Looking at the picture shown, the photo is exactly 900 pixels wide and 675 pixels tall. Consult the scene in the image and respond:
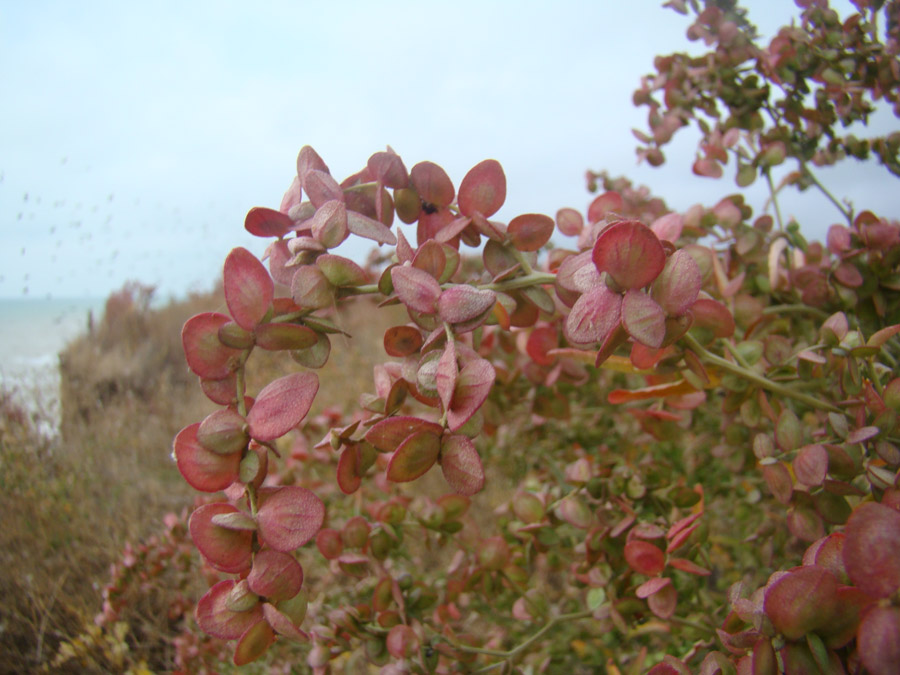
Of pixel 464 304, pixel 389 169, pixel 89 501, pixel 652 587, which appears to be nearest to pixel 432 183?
pixel 389 169

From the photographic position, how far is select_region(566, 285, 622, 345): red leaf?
27 cm

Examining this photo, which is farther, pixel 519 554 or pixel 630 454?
pixel 630 454

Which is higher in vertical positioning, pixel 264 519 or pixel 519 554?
pixel 264 519

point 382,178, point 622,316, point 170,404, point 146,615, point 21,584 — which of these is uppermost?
point 170,404

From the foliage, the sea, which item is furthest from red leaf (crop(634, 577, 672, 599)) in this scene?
the sea

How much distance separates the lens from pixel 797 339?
67 centimetres

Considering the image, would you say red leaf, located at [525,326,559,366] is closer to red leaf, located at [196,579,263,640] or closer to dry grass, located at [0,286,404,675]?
dry grass, located at [0,286,404,675]

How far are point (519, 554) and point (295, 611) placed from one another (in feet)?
1.25

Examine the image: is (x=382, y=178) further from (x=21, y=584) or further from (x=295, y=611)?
(x=21, y=584)

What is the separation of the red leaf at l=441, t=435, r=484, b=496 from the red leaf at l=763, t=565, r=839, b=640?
134mm

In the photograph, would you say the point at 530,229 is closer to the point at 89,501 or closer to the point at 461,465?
the point at 461,465

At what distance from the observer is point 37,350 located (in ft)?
9.35

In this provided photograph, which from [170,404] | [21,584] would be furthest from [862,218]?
[170,404]

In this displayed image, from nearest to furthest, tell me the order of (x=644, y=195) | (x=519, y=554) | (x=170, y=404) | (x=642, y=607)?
(x=642, y=607), (x=519, y=554), (x=644, y=195), (x=170, y=404)
